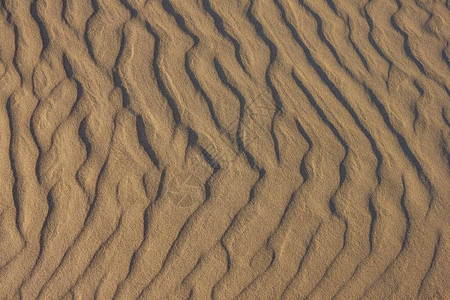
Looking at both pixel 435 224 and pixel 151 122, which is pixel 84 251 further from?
pixel 435 224

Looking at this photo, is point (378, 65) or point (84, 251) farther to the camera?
point (378, 65)

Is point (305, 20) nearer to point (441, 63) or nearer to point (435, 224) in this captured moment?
point (441, 63)

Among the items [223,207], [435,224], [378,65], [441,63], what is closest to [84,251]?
[223,207]

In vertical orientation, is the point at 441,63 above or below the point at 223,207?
above

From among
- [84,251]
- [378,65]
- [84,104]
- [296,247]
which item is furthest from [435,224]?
[84,104]

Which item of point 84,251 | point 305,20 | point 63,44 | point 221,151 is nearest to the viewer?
point 84,251

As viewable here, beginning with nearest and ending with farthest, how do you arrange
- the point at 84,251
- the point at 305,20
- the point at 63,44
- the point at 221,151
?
1. the point at 84,251
2. the point at 221,151
3. the point at 63,44
4. the point at 305,20

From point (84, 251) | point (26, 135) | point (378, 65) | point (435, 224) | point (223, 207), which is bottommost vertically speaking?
point (84, 251)
